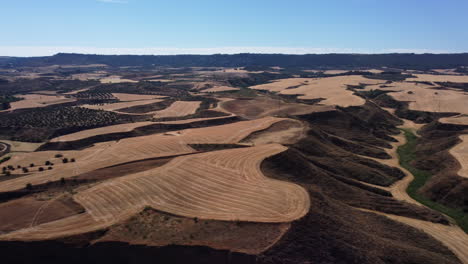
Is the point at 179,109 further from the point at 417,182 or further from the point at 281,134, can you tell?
the point at 417,182

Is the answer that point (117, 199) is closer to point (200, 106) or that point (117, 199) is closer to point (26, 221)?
point (26, 221)

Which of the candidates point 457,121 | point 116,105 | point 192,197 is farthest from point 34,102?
point 457,121

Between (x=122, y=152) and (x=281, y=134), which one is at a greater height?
(x=281, y=134)

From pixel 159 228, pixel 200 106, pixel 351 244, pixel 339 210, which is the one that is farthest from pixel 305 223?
pixel 200 106

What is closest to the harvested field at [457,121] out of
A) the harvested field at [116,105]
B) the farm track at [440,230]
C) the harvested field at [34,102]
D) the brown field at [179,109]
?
the farm track at [440,230]

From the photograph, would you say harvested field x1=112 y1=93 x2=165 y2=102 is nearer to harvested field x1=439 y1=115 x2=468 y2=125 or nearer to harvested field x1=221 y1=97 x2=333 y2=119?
harvested field x1=221 y1=97 x2=333 y2=119

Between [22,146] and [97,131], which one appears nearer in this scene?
[22,146]
